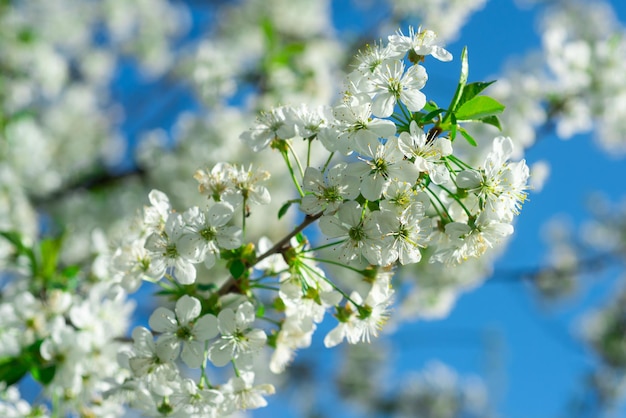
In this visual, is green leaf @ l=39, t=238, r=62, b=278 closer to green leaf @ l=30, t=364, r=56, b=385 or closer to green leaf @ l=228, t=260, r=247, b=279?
green leaf @ l=30, t=364, r=56, b=385

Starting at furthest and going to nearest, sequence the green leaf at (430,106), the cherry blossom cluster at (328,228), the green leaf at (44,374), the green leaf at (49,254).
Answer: the green leaf at (49,254)
the green leaf at (44,374)
the green leaf at (430,106)
the cherry blossom cluster at (328,228)

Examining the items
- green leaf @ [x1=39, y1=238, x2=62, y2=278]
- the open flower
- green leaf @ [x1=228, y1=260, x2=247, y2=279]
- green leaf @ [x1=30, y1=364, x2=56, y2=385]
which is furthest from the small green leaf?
green leaf @ [x1=39, y1=238, x2=62, y2=278]

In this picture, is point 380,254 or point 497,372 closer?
point 380,254

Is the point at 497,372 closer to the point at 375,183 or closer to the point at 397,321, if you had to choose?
the point at 397,321

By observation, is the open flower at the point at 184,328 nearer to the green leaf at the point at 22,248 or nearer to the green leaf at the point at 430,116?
the green leaf at the point at 430,116

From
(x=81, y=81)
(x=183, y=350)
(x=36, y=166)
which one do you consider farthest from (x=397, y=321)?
(x=81, y=81)

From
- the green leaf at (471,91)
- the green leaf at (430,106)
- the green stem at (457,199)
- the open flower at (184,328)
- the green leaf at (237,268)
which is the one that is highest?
the green leaf at (471,91)

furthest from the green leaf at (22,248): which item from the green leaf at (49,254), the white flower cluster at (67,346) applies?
the white flower cluster at (67,346)

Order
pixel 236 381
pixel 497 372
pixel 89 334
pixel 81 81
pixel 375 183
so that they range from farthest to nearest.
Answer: pixel 497 372 → pixel 81 81 → pixel 89 334 → pixel 236 381 → pixel 375 183
